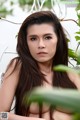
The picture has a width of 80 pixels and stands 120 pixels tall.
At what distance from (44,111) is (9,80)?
0.83ft

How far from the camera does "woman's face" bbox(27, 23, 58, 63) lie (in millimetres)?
1608

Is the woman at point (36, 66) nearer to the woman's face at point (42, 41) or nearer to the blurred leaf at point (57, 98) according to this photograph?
the woman's face at point (42, 41)

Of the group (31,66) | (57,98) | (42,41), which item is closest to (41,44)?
(42,41)

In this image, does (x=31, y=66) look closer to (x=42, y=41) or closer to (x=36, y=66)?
(x=36, y=66)

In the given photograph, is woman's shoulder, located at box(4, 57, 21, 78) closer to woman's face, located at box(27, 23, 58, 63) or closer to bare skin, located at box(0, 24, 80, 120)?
bare skin, located at box(0, 24, 80, 120)

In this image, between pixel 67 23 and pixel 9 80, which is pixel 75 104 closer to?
pixel 9 80

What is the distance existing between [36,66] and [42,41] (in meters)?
0.19

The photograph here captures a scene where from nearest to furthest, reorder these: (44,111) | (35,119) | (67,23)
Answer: (35,119) < (44,111) < (67,23)

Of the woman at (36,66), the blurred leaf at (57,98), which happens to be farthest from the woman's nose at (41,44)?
the blurred leaf at (57,98)

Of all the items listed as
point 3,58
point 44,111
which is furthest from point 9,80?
point 3,58

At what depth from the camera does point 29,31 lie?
1.69 metres

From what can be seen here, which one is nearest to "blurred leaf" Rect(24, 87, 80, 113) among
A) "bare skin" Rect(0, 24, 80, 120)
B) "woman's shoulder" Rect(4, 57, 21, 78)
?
"bare skin" Rect(0, 24, 80, 120)

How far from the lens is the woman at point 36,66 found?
1619 mm

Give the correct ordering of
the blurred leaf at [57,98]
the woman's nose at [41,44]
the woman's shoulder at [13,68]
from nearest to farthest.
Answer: the blurred leaf at [57,98] < the woman's nose at [41,44] < the woman's shoulder at [13,68]
